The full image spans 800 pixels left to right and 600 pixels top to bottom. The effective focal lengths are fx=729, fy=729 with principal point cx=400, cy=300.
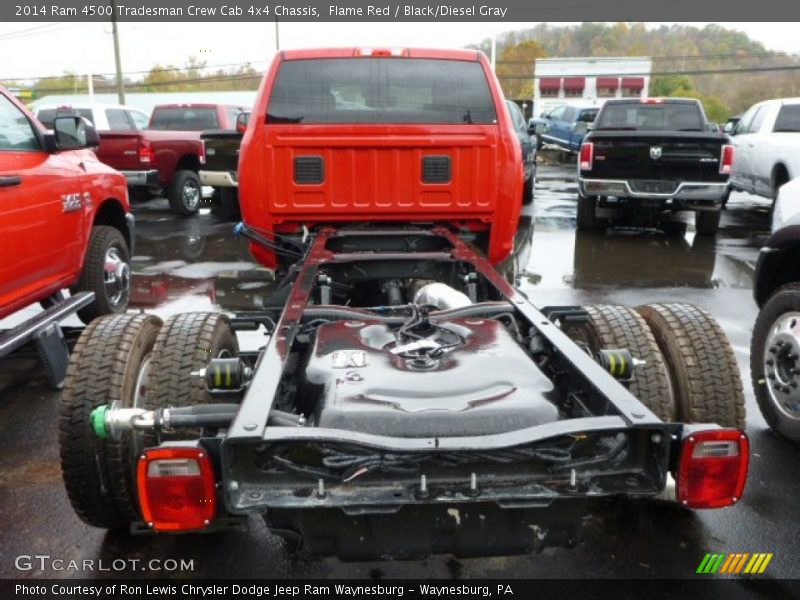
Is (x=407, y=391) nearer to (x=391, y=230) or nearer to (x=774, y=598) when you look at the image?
(x=774, y=598)

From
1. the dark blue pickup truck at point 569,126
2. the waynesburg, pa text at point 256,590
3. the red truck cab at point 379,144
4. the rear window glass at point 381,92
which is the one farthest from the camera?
the dark blue pickup truck at point 569,126

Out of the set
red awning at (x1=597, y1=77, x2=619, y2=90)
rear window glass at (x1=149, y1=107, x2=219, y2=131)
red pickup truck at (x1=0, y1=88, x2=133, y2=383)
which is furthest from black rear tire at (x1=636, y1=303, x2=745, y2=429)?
red awning at (x1=597, y1=77, x2=619, y2=90)

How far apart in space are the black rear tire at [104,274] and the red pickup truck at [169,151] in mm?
5172

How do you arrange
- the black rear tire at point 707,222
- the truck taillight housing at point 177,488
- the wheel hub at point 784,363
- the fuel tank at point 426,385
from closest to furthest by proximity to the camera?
1. the truck taillight housing at point 177,488
2. the fuel tank at point 426,385
3. the wheel hub at point 784,363
4. the black rear tire at point 707,222

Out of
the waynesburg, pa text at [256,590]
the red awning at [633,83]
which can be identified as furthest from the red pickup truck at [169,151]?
the red awning at [633,83]

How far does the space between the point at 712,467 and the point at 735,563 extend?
1054mm

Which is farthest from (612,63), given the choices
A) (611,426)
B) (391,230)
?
(611,426)

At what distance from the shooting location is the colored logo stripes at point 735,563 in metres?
2.80

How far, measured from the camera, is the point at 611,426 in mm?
2074

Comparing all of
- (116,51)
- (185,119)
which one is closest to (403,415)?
(185,119)

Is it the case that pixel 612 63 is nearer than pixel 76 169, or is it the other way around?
pixel 76 169

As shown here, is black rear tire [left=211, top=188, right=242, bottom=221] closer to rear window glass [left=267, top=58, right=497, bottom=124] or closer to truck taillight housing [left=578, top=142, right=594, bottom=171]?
truck taillight housing [left=578, top=142, right=594, bottom=171]

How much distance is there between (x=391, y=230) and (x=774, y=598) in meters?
3.19

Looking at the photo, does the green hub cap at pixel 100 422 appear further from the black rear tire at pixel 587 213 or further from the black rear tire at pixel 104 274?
the black rear tire at pixel 587 213
